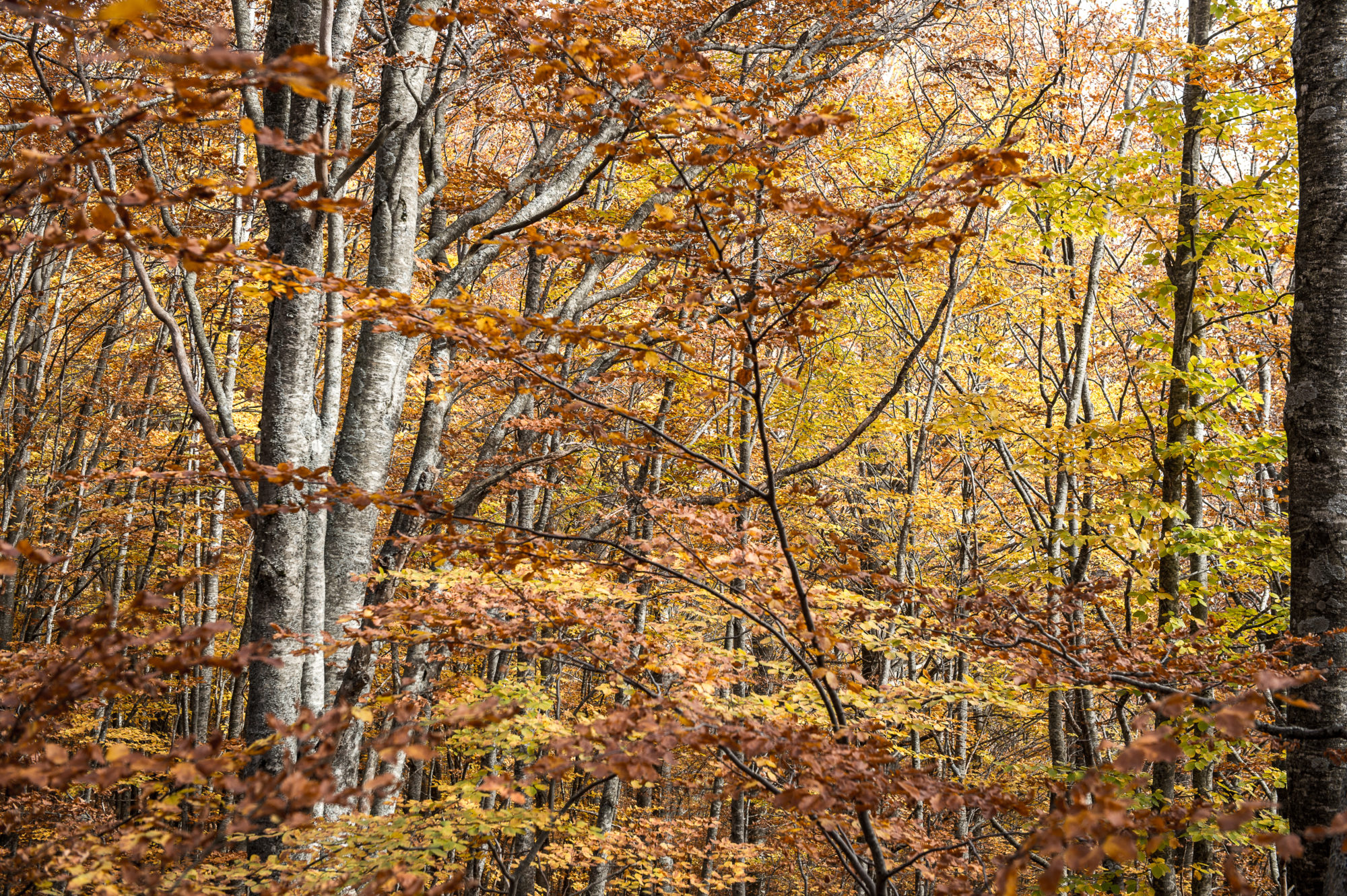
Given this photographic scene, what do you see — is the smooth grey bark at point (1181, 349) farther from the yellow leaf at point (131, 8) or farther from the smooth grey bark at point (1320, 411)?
the yellow leaf at point (131, 8)

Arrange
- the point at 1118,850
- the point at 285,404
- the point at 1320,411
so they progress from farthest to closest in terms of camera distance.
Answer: the point at 285,404 < the point at 1320,411 < the point at 1118,850

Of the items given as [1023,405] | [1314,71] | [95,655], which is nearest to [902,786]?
[95,655]

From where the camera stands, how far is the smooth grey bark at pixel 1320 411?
2674mm

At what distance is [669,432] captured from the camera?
372 inches

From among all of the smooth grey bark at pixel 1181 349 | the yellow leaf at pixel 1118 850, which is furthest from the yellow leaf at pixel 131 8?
the smooth grey bark at pixel 1181 349

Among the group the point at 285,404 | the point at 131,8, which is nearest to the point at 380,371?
the point at 285,404

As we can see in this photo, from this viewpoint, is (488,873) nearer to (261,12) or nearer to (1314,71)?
(261,12)

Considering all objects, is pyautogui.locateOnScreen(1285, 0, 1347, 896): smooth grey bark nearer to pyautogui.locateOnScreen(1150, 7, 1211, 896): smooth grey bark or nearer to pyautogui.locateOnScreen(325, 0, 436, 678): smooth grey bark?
pyautogui.locateOnScreen(1150, 7, 1211, 896): smooth grey bark

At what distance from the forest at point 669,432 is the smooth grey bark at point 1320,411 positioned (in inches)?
0.6

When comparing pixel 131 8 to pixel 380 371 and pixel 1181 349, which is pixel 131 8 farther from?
pixel 1181 349

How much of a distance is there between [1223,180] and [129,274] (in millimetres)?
15367

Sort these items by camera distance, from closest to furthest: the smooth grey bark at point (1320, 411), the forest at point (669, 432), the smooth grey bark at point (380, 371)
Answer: the forest at point (669, 432) → the smooth grey bark at point (1320, 411) → the smooth grey bark at point (380, 371)

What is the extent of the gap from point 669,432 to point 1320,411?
7080mm

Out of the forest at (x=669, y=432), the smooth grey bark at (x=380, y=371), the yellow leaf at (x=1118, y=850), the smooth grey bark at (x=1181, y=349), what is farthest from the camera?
the smooth grey bark at (x=1181, y=349)
